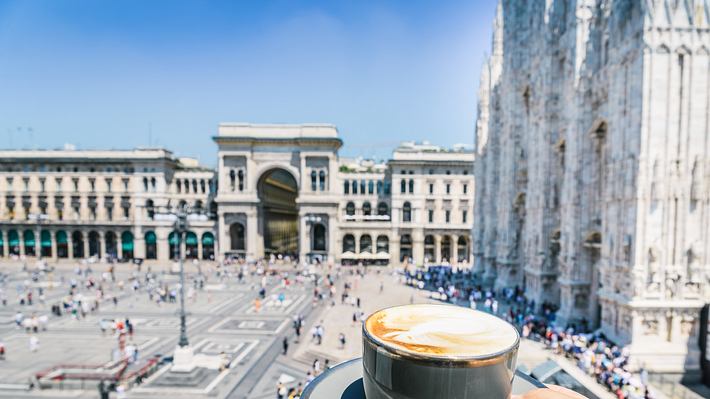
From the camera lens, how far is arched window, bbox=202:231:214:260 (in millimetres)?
62781

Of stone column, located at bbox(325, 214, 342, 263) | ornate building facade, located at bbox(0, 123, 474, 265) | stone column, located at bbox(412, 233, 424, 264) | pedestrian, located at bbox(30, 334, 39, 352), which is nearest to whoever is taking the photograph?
pedestrian, located at bbox(30, 334, 39, 352)

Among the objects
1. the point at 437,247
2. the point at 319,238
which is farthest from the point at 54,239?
the point at 437,247

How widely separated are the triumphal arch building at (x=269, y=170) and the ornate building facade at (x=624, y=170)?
107 feet

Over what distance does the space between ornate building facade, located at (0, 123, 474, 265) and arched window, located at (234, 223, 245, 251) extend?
16cm

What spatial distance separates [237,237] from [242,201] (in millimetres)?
7324

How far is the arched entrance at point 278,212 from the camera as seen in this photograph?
63.3 meters

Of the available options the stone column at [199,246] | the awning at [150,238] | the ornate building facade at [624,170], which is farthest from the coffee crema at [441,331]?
the awning at [150,238]

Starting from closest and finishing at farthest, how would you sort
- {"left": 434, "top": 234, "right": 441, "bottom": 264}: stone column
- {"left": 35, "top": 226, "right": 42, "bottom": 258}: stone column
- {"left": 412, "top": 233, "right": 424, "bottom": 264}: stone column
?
{"left": 35, "top": 226, "right": 42, "bottom": 258}: stone column → {"left": 412, "top": 233, "right": 424, "bottom": 264}: stone column → {"left": 434, "top": 234, "right": 441, "bottom": 264}: stone column

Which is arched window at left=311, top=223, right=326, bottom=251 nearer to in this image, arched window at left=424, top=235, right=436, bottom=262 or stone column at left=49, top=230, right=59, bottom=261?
arched window at left=424, top=235, right=436, bottom=262

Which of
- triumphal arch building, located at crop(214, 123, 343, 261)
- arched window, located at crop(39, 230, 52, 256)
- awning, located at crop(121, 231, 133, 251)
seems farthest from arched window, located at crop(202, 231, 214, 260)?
arched window, located at crop(39, 230, 52, 256)

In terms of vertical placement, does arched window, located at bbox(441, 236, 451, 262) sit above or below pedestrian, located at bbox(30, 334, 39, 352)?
below

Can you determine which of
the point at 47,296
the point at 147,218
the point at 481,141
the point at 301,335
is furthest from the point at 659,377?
the point at 147,218

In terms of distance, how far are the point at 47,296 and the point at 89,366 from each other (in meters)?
22.9

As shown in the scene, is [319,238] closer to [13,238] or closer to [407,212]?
[407,212]
